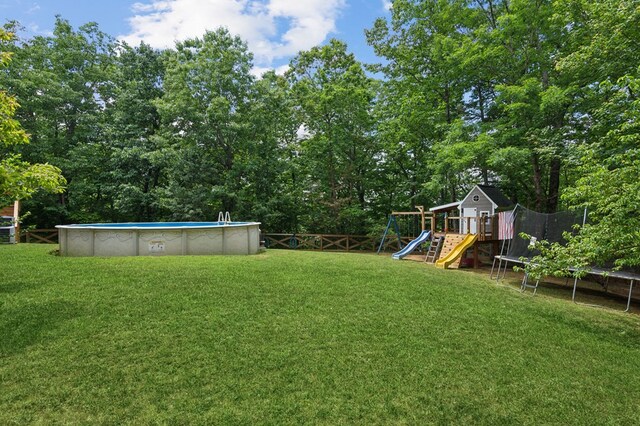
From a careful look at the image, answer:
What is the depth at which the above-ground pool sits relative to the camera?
10516mm

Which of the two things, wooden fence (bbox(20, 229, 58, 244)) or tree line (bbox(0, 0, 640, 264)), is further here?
wooden fence (bbox(20, 229, 58, 244))

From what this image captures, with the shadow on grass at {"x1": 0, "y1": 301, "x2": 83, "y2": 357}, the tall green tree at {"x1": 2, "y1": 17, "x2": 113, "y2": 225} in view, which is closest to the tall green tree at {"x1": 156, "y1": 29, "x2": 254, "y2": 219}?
the tall green tree at {"x1": 2, "y1": 17, "x2": 113, "y2": 225}

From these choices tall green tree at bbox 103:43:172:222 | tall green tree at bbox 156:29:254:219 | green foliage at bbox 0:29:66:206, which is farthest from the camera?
tall green tree at bbox 103:43:172:222

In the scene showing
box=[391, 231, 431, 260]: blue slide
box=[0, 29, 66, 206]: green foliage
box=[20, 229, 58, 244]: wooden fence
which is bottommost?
box=[20, 229, 58, 244]: wooden fence

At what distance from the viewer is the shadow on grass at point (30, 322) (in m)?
3.94

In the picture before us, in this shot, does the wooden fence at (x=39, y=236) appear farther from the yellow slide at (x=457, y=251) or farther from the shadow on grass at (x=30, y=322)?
the yellow slide at (x=457, y=251)

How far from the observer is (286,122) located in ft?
69.7

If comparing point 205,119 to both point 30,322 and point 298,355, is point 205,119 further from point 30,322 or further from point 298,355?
point 298,355

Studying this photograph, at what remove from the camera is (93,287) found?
6.17 meters

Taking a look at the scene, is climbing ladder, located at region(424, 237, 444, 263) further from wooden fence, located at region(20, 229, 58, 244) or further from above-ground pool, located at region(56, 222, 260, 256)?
wooden fence, located at region(20, 229, 58, 244)

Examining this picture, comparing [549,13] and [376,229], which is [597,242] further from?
[376,229]

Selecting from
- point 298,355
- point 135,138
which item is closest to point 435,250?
point 298,355

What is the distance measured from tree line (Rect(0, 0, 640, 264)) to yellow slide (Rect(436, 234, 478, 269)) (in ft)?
9.74

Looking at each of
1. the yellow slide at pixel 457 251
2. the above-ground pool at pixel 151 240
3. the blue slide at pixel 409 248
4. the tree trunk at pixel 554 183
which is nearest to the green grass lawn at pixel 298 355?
the above-ground pool at pixel 151 240
